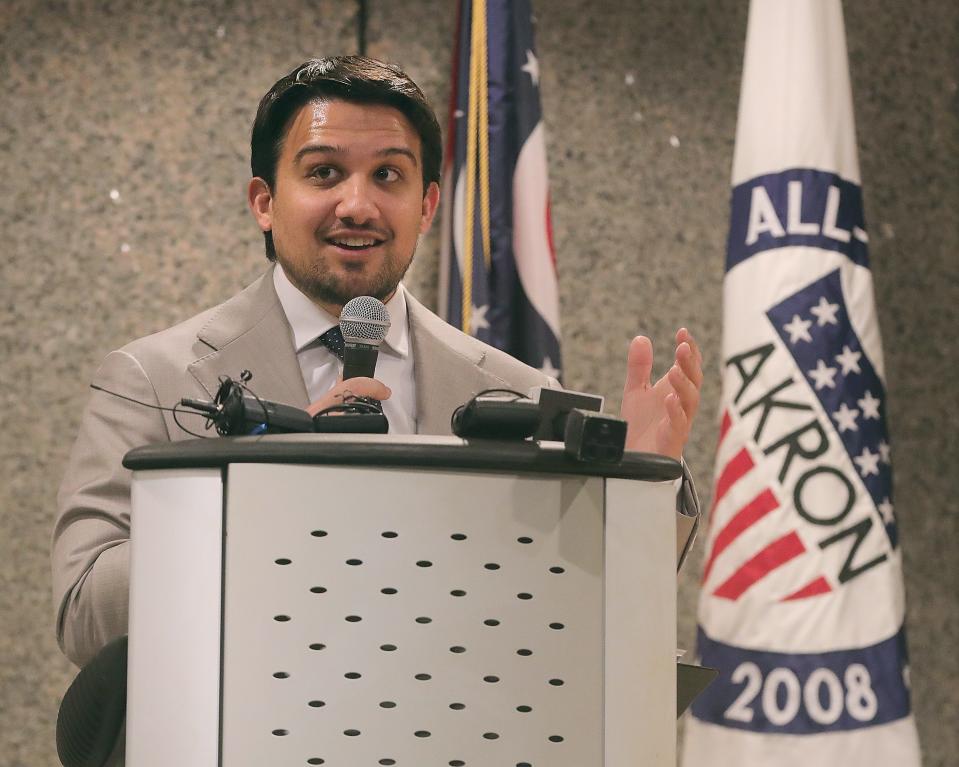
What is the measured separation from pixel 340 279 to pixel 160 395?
1.06 feet

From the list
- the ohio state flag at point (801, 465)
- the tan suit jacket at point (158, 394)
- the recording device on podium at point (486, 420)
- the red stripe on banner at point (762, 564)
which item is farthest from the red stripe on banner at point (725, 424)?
the recording device on podium at point (486, 420)

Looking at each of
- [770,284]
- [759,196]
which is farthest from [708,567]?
[759,196]

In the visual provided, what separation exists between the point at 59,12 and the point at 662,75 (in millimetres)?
1532

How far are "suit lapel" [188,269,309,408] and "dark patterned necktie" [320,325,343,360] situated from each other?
5 cm

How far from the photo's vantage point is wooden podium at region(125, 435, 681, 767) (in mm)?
933

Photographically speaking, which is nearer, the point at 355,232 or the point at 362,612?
the point at 362,612

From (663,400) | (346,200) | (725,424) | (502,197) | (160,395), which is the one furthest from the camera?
(502,197)

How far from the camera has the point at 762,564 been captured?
8.25ft

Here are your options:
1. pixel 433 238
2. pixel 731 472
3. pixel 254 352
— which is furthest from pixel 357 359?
pixel 433 238

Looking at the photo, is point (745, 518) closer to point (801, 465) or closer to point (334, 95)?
point (801, 465)

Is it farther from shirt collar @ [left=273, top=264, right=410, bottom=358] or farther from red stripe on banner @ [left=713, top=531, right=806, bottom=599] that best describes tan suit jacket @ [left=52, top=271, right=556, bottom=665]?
red stripe on banner @ [left=713, top=531, right=806, bottom=599]

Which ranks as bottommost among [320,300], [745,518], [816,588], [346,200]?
[816,588]

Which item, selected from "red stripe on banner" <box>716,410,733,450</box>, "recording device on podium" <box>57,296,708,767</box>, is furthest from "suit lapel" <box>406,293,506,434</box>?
"red stripe on banner" <box>716,410,733,450</box>

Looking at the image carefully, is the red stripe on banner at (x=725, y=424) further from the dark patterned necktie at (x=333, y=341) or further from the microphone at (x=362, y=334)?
the microphone at (x=362, y=334)
